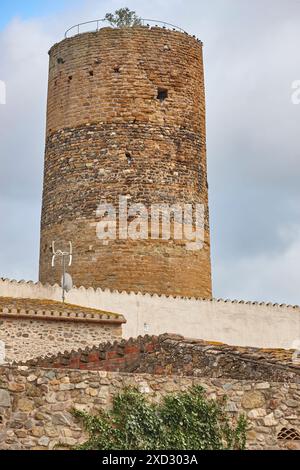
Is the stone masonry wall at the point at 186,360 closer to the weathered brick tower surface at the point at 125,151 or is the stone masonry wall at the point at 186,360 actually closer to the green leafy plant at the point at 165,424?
the green leafy plant at the point at 165,424

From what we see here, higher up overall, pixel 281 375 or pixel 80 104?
pixel 80 104

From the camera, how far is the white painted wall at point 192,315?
24.0 metres

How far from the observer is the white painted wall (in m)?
24.0

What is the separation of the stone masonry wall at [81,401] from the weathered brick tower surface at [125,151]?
1672 centimetres

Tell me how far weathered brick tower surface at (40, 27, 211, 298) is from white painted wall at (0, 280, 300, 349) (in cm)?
210

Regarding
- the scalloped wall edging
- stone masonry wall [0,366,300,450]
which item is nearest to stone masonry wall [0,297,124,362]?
the scalloped wall edging

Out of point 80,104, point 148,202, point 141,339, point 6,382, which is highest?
point 80,104

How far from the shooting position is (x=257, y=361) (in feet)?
42.3

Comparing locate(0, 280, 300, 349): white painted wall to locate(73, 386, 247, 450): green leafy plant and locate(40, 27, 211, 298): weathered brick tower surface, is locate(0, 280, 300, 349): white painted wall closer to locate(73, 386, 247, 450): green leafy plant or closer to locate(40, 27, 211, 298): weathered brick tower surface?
locate(40, 27, 211, 298): weathered brick tower surface

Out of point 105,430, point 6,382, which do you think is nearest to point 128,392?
point 105,430

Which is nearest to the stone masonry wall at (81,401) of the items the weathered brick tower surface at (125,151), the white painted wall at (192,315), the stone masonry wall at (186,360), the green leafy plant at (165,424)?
the green leafy plant at (165,424)
